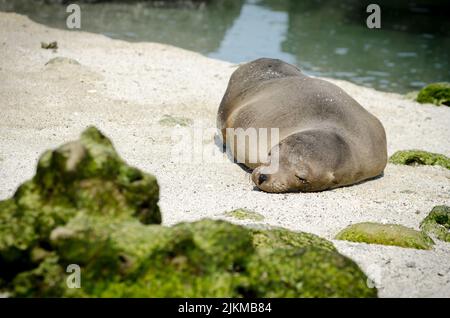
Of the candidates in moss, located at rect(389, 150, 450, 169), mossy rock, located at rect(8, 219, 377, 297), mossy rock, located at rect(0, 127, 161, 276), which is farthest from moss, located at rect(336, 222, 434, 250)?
moss, located at rect(389, 150, 450, 169)

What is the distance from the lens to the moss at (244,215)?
17.4 ft

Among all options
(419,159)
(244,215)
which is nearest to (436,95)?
(419,159)

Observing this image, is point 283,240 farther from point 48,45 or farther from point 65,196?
point 48,45

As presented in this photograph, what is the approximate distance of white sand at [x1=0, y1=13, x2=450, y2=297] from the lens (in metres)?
5.26

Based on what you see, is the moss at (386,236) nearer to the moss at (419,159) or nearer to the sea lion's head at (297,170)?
the sea lion's head at (297,170)

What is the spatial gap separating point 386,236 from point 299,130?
2.15 meters

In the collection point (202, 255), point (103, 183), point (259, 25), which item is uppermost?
point (103, 183)

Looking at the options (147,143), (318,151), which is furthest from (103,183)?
(147,143)

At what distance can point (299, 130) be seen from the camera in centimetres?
677

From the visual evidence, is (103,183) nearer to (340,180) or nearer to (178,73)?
(340,180)

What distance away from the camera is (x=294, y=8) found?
78.6 feet

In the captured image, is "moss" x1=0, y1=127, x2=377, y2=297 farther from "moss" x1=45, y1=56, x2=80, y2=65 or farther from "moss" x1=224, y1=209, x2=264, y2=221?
"moss" x1=45, y1=56, x2=80, y2=65

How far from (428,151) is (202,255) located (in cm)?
623

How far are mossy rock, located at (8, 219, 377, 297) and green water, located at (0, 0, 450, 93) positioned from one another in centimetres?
1135
